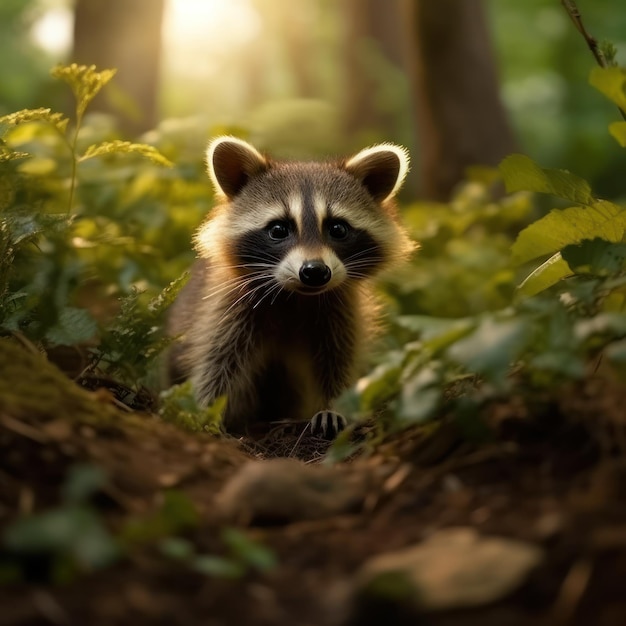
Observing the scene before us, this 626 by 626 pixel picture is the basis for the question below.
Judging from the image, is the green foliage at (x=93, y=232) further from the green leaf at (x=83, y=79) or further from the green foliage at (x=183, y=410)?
the green foliage at (x=183, y=410)

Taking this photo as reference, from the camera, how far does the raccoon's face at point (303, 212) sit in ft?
16.9

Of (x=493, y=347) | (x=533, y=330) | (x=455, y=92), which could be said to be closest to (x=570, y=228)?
(x=533, y=330)

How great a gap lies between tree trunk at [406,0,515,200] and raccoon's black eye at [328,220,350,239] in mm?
5521

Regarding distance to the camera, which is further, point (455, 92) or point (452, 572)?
point (455, 92)

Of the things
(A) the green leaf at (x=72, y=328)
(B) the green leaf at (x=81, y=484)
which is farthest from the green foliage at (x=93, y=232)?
(B) the green leaf at (x=81, y=484)

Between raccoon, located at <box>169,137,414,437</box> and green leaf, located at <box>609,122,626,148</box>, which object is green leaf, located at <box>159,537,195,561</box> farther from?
raccoon, located at <box>169,137,414,437</box>

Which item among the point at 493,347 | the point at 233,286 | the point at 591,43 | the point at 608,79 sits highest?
the point at 591,43

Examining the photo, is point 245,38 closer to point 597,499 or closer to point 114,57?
point 114,57

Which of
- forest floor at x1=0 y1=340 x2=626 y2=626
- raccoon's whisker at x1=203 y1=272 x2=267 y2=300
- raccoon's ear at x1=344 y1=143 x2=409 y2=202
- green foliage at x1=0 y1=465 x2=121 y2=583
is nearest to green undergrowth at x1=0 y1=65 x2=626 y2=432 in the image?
forest floor at x1=0 y1=340 x2=626 y2=626

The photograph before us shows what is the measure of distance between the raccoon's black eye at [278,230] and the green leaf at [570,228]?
5.75 feet

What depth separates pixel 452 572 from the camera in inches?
77.7

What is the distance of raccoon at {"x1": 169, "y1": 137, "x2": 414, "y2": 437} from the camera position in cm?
523

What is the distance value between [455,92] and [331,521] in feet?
28.6

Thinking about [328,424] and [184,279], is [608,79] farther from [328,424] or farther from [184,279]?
[328,424]
